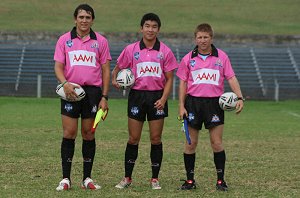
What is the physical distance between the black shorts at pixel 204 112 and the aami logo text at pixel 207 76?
0.22 m

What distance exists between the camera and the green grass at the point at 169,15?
40.2 metres

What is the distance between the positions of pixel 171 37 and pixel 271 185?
26.0 meters

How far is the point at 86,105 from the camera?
10250 mm

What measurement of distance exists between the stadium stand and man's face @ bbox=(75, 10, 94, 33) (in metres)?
20.1

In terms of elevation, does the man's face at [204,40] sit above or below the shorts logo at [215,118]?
above

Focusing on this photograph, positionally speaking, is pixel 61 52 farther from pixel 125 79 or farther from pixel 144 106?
pixel 144 106

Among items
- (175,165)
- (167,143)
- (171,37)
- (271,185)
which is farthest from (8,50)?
(271,185)

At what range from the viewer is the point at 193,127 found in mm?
10461

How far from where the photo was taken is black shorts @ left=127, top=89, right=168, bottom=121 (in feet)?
34.2

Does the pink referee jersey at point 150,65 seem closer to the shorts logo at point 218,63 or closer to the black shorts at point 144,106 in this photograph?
the black shorts at point 144,106

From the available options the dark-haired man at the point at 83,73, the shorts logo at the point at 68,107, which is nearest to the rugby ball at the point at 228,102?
the dark-haired man at the point at 83,73

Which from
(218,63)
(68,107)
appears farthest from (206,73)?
(68,107)

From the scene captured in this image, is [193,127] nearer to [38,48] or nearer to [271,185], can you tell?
[271,185]

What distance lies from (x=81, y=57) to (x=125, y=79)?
62 centimetres
